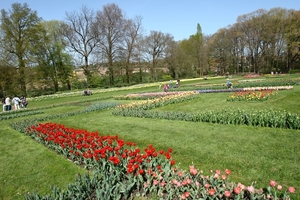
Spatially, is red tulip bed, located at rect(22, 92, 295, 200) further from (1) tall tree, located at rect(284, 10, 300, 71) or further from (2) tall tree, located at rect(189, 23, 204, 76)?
(2) tall tree, located at rect(189, 23, 204, 76)

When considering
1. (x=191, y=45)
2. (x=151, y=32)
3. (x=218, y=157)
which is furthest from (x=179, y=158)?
(x=191, y=45)

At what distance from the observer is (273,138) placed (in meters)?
5.92

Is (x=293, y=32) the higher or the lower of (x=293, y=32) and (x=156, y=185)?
the higher

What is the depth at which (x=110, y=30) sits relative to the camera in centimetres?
4250

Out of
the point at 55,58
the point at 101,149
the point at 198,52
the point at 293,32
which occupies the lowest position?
the point at 101,149

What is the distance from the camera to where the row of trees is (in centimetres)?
3412

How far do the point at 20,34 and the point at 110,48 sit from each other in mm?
→ 15745

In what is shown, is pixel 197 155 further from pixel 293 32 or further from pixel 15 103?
pixel 293 32

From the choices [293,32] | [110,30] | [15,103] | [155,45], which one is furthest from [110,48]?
[293,32]

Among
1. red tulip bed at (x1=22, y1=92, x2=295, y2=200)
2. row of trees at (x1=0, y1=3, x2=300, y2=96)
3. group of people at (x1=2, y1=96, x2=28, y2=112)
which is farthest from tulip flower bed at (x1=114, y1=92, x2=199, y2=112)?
row of trees at (x1=0, y1=3, x2=300, y2=96)

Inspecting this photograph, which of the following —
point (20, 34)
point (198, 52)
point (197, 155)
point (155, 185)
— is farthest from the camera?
point (198, 52)

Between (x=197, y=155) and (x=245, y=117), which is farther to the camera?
(x=245, y=117)

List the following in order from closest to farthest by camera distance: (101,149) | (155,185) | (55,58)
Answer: (155,185)
(101,149)
(55,58)

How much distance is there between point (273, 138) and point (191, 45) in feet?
203
